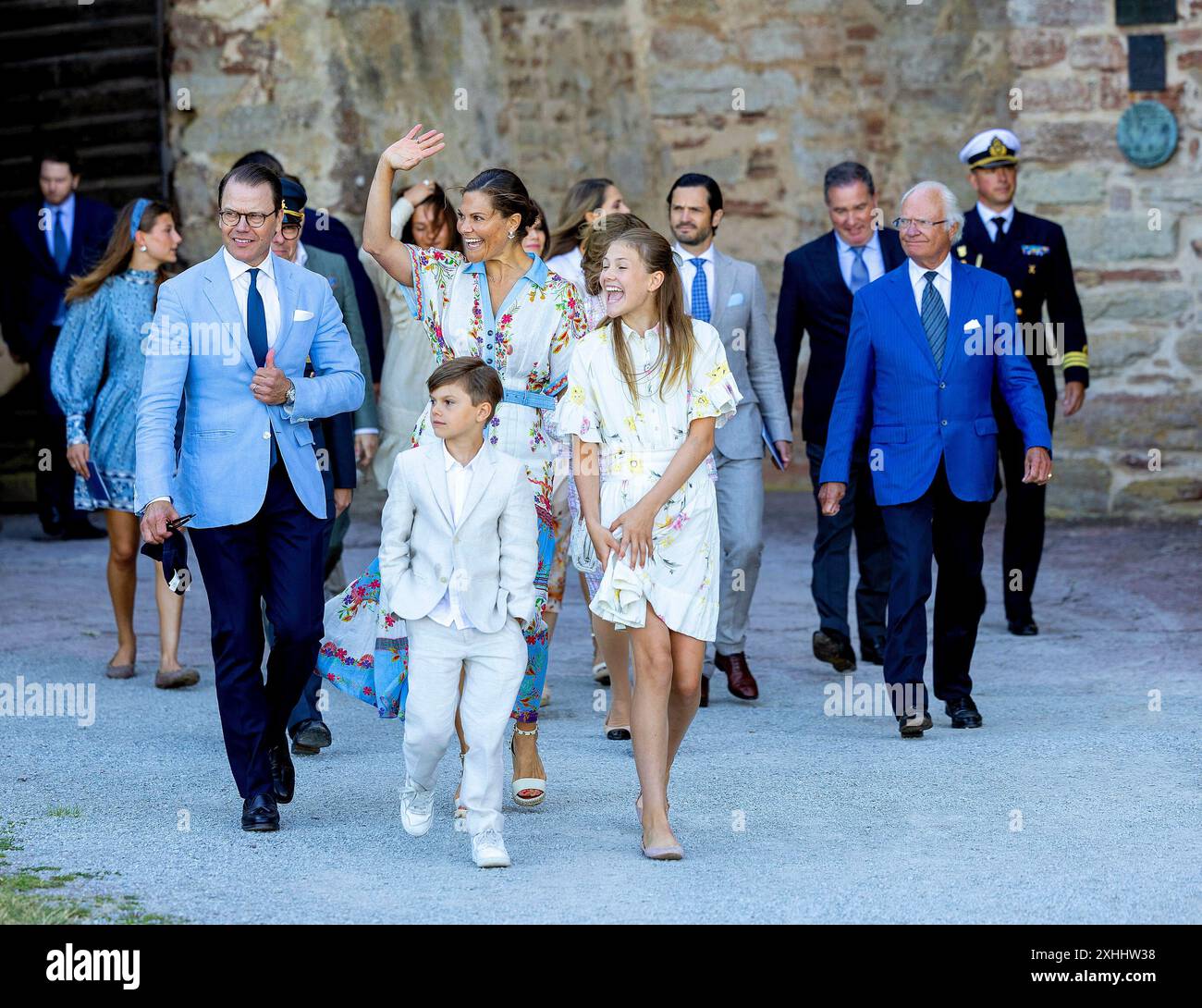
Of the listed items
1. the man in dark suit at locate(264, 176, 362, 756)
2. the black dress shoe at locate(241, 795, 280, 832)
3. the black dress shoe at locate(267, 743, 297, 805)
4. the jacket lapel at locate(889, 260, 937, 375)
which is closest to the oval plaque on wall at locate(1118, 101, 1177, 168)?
the jacket lapel at locate(889, 260, 937, 375)

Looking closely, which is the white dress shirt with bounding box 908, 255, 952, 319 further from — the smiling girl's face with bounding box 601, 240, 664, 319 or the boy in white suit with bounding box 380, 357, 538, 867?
the boy in white suit with bounding box 380, 357, 538, 867

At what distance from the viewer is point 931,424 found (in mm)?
6602

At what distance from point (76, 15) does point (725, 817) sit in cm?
874

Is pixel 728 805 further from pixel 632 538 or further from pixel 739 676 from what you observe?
pixel 739 676

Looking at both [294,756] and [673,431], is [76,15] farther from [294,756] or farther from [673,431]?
[673,431]

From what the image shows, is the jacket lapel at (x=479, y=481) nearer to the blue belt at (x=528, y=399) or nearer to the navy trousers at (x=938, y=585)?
the blue belt at (x=528, y=399)

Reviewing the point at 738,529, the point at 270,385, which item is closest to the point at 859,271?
the point at 738,529

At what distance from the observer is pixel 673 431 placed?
522 cm

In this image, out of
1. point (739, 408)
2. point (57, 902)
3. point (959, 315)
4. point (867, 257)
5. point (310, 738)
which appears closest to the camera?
point (57, 902)

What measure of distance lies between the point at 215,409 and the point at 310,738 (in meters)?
1.49

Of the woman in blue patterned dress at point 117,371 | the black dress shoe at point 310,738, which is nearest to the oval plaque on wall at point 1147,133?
the woman in blue patterned dress at point 117,371

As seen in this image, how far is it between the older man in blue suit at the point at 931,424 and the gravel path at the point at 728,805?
0.33 m

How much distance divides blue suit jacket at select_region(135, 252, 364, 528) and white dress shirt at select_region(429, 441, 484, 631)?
0.50 m
